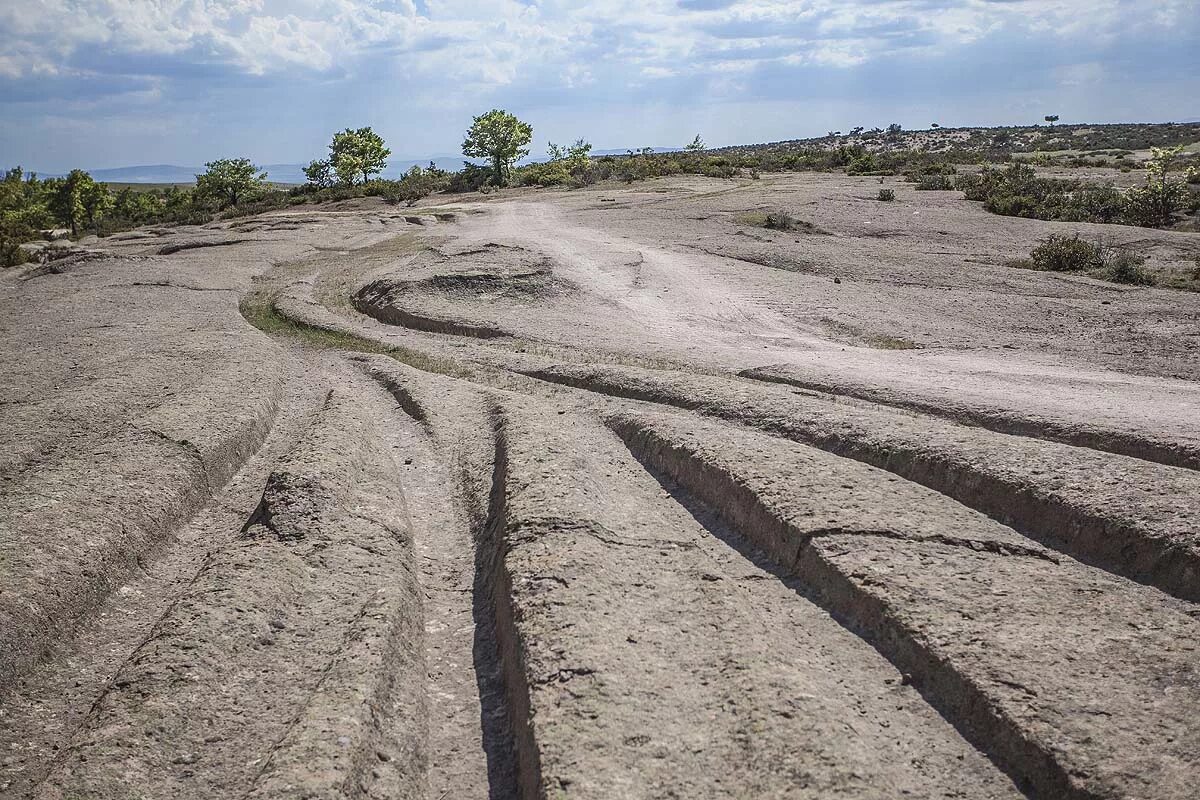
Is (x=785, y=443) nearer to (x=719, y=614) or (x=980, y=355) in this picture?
(x=719, y=614)

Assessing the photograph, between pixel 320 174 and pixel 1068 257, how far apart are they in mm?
54985

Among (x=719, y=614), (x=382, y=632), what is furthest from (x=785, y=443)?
(x=382, y=632)

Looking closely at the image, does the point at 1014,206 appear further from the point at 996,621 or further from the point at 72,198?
the point at 72,198

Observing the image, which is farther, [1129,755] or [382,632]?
[382,632]

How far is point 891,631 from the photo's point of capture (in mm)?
4820

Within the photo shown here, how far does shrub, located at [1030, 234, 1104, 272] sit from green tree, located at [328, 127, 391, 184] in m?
50.9

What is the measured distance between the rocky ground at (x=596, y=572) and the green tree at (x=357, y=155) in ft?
171

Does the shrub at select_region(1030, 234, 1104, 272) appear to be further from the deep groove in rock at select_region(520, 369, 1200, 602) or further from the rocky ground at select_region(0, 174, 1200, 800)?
the deep groove in rock at select_region(520, 369, 1200, 602)

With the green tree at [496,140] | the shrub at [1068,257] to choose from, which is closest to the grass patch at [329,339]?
the shrub at [1068,257]

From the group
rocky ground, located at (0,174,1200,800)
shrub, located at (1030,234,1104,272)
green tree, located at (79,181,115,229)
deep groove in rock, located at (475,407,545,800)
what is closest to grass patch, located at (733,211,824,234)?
shrub, located at (1030,234,1104,272)

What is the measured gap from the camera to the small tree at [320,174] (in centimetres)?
6116

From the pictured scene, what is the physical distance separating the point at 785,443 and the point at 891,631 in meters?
2.84

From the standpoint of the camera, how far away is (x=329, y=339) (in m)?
13.4

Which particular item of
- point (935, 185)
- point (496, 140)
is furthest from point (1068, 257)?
point (496, 140)
